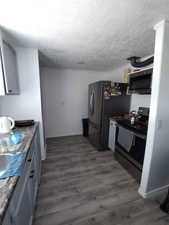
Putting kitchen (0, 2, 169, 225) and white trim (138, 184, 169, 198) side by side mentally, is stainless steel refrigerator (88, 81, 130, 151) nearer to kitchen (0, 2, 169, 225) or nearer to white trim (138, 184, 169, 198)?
kitchen (0, 2, 169, 225)

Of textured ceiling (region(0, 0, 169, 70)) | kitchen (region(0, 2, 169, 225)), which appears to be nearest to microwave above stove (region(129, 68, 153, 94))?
kitchen (region(0, 2, 169, 225))

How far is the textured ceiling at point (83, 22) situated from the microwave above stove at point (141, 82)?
1.63 feet

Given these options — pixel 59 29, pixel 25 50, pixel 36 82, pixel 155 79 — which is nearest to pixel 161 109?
pixel 155 79

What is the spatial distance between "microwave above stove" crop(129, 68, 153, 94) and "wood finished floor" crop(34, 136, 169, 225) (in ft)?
5.31

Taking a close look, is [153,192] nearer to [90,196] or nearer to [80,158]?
[90,196]

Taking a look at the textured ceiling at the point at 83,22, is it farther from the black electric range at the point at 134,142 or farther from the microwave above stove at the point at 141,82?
the black electric range at the point at 134,142

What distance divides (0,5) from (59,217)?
2368mm

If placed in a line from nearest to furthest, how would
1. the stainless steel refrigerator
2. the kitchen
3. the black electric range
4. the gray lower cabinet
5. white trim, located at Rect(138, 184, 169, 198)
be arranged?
the gray lower cabinet < the kitchen < white trim, located at Rect(138, 184, 169, 198) < the black electric range < the stainless steel refrigerator

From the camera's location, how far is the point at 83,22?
1.25 metres

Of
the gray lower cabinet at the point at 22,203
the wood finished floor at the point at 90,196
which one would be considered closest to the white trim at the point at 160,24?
the gray lower cabinet at the point at 22,203

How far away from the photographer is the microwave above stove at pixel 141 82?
1.78m

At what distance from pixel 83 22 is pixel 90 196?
7.71 ft

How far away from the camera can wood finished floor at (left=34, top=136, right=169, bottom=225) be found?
1322 millimetres

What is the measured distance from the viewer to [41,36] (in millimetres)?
1562
